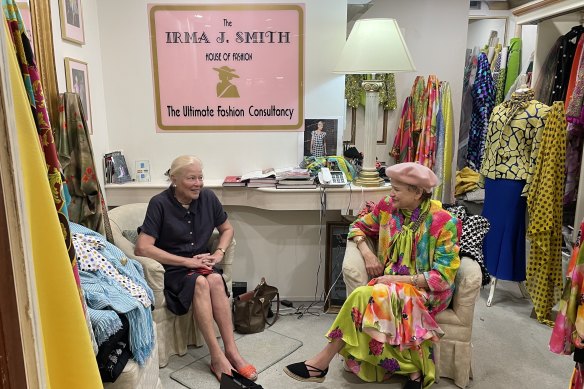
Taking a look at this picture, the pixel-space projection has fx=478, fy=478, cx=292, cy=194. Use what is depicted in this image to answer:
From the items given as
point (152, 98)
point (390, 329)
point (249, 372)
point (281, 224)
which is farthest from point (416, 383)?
point (152, 98)

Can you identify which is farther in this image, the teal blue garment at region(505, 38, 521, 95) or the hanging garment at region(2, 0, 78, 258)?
the teal blue garment at region(505, 38, 521, 95)

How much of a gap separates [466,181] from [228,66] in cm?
230

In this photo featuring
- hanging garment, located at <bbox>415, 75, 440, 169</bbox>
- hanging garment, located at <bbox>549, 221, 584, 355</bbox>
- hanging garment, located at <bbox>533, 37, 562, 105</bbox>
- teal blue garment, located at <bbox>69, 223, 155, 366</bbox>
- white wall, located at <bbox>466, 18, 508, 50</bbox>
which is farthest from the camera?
white wall, located at <bbox>466, 18, 508, 50</bbox>

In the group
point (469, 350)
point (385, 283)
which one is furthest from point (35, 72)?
point (469, 350)

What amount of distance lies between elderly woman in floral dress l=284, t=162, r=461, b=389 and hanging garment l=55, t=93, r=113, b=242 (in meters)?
1.25

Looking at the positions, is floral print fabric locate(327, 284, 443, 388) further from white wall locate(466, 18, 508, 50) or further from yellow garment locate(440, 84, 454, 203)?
white wall locate(466, 18, 508, 50)

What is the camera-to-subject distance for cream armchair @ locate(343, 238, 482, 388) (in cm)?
229

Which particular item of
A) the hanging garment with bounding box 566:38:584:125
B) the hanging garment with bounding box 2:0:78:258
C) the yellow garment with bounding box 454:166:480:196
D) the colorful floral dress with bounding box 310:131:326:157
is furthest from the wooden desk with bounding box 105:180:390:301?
the hanging garment with bounding box 2:0:78:258

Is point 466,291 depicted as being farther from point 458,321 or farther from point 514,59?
point 514,59

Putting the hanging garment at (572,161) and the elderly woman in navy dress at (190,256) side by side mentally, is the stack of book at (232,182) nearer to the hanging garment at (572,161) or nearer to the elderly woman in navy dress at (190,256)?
the elderly woman in navy dress at (190,256)

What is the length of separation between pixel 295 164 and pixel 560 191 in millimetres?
1643

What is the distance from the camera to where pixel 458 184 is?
4.16m

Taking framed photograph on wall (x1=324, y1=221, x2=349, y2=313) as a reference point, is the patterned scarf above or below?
above

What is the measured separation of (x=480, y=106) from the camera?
4398 millimetres
